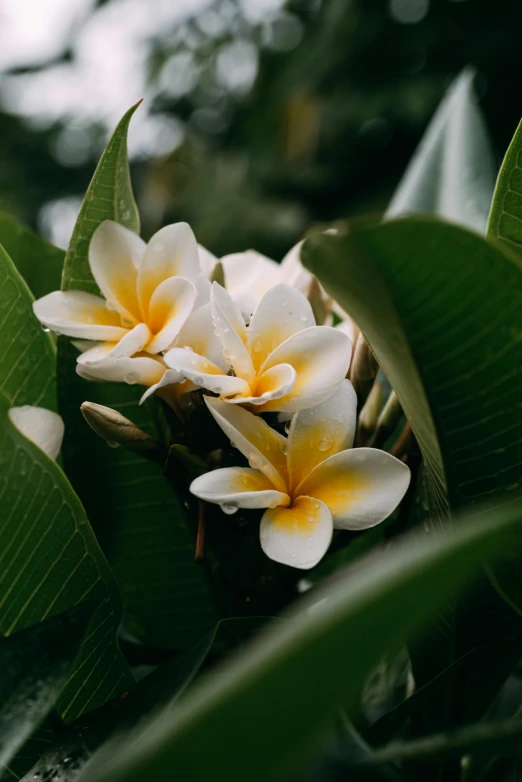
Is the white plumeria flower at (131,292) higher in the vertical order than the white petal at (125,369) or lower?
higher

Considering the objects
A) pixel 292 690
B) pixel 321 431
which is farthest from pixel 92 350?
pixel 292 690

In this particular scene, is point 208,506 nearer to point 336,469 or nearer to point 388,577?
point 336,469

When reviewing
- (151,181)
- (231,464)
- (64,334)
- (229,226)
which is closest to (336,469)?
(231,464)

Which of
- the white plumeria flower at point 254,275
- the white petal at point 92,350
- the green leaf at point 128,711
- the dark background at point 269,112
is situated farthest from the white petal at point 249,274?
the dark background at point 269,112

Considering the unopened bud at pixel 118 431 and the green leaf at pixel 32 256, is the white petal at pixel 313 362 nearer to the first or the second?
the unopened bud at pixel 118 431

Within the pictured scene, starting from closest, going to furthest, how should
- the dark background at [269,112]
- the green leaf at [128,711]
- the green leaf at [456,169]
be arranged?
the green leaf at [128,711] < the green leaf at [456,169] < the dark background at [269,112]

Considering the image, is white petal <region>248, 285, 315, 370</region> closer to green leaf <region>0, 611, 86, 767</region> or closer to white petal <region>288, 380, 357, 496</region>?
white petal <region>288, 380, 357, 496</region>
